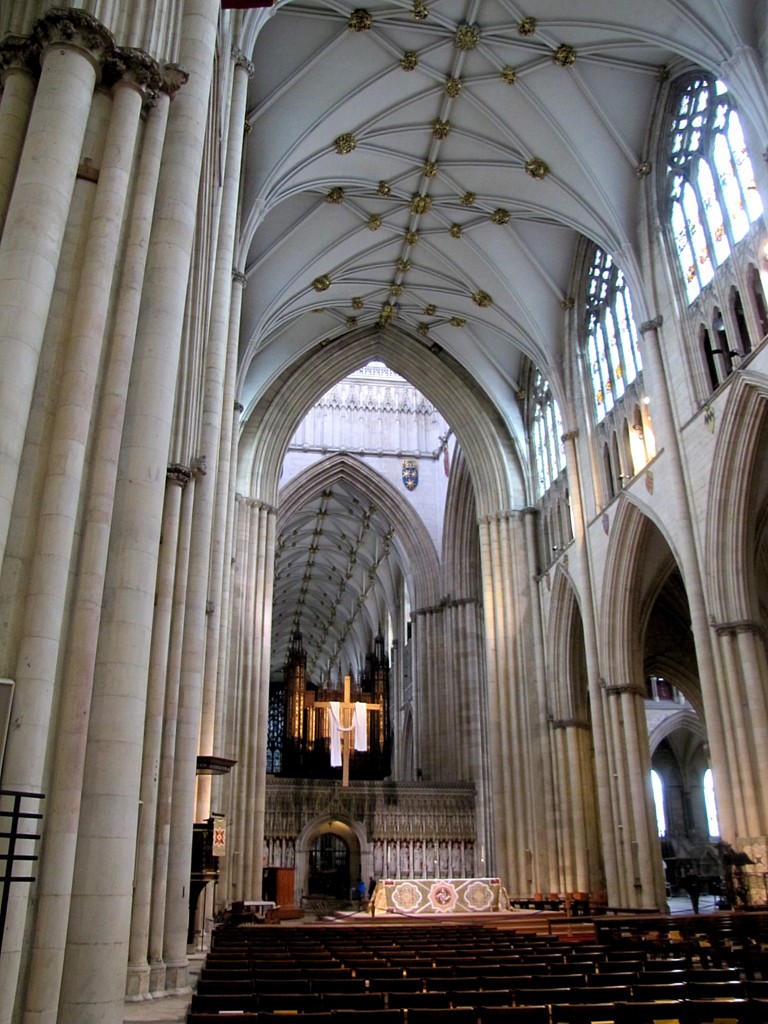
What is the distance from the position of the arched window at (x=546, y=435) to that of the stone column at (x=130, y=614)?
16.5 metres

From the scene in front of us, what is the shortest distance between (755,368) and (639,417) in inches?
192

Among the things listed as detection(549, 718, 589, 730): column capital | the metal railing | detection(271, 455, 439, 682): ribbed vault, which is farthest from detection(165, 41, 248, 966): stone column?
detection(271, 455, 439, 682): ribbed vault

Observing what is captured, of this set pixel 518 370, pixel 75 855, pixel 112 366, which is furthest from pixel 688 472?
pixel 75 855

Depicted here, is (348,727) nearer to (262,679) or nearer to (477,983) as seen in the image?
(262,679)

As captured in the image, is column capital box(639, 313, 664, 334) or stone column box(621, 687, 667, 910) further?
column capital box(639, 313, 664, 334)

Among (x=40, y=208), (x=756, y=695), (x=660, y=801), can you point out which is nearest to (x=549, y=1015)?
(x=40, y=208)

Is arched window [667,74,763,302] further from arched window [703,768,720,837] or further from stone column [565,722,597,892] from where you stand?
arched window [703,768,720,837]

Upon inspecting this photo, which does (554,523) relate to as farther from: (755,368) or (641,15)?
(641,15)

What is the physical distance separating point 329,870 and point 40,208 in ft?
105

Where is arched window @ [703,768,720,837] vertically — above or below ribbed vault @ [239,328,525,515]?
below

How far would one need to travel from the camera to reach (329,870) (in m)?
33.7

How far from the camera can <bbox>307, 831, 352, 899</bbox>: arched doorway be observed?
30500mm

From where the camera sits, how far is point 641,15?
1544 cm

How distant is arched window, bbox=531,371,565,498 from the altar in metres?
10.9
